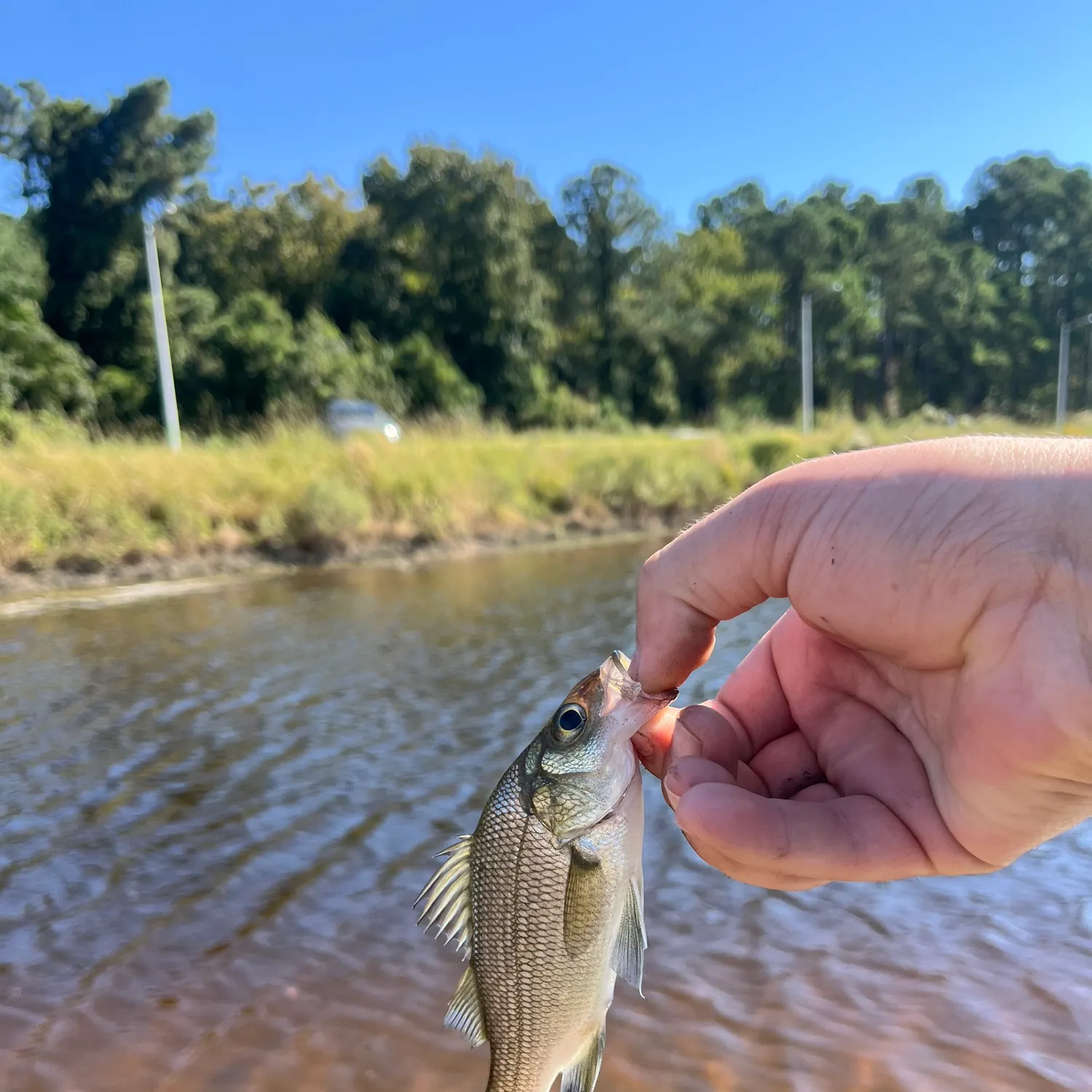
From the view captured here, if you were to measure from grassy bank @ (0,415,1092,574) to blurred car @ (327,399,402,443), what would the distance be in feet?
15.8

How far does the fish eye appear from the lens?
2.01 m

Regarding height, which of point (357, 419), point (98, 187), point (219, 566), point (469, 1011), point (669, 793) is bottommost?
point (219, 566)

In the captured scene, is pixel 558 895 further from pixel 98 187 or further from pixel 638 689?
pixel 98 187

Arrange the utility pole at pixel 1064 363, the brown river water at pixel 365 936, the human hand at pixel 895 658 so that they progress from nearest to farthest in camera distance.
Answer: the human hand at pixel 895 658
the brown river water at pixel 365 936
the utility pole at pixel 1064 363

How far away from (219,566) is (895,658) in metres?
13.7

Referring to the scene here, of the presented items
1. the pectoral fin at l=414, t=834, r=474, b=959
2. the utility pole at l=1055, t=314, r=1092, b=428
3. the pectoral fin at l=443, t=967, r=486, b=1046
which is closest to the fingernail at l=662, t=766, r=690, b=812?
the pectoral fin at l=414, t=834, r=474, b=959

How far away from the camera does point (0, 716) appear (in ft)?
24.3

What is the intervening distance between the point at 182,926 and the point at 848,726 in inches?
144

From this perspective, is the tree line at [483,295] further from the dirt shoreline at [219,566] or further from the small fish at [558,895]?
the small fish at [558,895]

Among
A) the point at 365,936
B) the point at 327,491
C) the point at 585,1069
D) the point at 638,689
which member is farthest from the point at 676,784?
the point at 327,491

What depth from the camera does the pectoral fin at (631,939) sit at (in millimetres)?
1995

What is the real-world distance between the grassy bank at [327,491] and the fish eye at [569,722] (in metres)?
13.2

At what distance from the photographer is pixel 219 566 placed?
1423cm

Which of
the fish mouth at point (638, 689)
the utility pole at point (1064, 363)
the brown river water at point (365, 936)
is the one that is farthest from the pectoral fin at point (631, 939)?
the utility pole at point (1064, 363)
